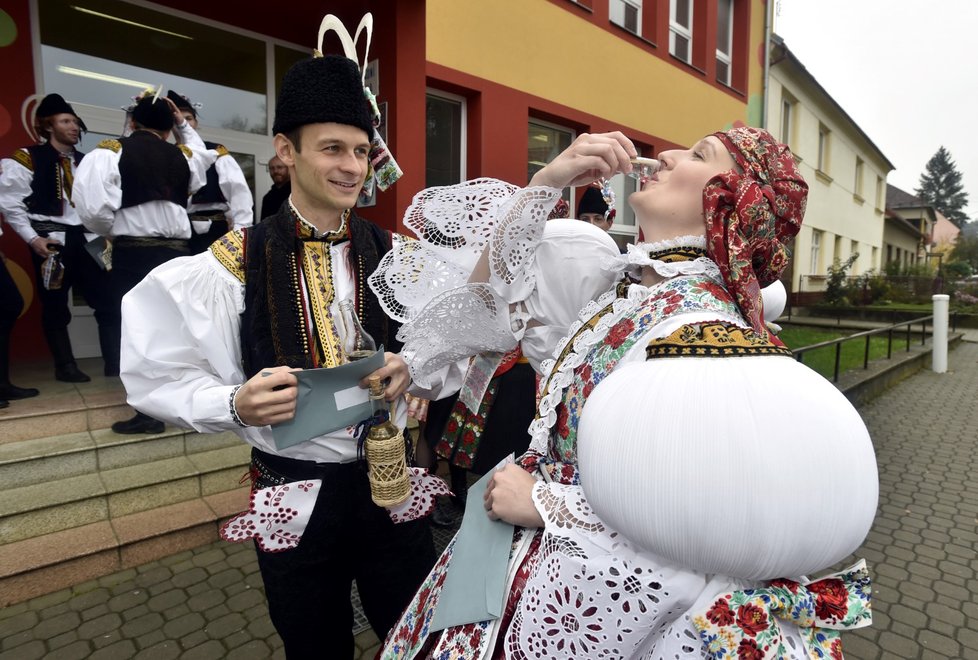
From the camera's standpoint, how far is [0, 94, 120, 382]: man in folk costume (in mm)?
4016

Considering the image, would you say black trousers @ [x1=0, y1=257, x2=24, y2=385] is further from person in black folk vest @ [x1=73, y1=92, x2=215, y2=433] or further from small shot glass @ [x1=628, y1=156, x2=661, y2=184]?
small shot glass @ [x1=628, y1=156, x2=661, y2=184]

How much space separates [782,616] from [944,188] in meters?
96.6

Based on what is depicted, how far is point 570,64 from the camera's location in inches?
290

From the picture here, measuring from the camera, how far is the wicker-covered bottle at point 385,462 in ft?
4.57

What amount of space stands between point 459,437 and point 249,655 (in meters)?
1.35

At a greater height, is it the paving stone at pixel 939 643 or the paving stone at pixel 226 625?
the paving stone at pixel 226 625

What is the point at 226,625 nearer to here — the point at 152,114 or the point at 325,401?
the point at 325,401

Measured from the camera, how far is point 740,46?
11.4m

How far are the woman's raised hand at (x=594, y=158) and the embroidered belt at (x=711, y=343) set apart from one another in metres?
Answer: 0.43

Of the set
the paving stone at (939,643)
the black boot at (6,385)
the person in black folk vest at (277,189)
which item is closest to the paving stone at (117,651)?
the black boot at (6,385)

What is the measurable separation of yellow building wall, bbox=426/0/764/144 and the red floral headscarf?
17.3 ft

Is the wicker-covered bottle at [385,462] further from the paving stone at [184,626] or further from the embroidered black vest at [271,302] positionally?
the paving stone at [184,626]

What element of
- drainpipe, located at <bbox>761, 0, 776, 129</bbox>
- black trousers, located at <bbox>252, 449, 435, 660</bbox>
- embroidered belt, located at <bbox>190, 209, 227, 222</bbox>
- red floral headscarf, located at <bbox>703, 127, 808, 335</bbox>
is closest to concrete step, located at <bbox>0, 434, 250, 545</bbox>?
embroidered belt, located at <bbox>190, 209, 227, 222</bbox>

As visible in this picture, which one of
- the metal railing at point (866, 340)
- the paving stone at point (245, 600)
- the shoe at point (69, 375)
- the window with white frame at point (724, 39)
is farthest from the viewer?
the window with white frame at point (724, 39)
